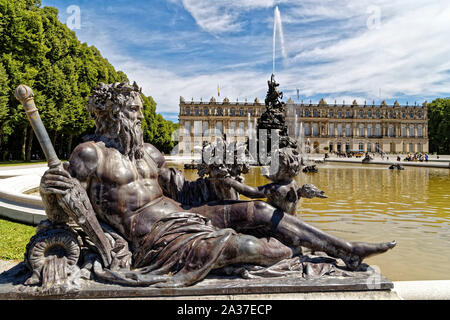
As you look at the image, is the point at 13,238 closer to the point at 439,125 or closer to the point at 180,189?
the point at 180,189

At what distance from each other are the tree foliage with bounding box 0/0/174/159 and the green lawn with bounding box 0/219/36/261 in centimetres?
1384

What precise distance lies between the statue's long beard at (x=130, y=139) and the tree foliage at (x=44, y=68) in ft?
53.1

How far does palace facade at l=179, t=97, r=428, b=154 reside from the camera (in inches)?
3113

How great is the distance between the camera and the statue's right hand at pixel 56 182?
2.20 m

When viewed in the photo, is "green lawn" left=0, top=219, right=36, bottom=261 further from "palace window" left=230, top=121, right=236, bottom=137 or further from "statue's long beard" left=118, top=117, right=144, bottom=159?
"palace window" left=230, top=121, right=236, bottom=137

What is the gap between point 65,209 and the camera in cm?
226

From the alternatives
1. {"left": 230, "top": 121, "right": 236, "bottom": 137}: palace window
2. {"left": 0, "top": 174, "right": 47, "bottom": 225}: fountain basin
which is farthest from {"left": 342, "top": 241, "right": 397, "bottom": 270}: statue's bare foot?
{"left": 230, "top": 121, "right": 236, "bottom": 137}: palace window

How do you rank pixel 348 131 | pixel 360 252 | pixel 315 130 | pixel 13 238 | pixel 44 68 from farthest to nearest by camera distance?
pixel 348 131, pixel 315 130, pixel 44 68, pixel 13 238, pixel 360 252

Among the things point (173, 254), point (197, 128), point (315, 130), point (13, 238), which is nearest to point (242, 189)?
point (173, 254)

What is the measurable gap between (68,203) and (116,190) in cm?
34

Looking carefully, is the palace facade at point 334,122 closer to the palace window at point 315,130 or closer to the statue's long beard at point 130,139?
the palace window at point 315,130

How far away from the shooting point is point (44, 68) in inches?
786

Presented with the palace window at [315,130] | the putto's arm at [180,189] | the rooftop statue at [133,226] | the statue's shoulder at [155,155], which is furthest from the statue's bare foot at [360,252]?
the palace window at [315,130]

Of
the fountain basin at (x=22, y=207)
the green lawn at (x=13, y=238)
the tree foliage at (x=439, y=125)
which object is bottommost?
the green lawn at (x=13, y=238)
